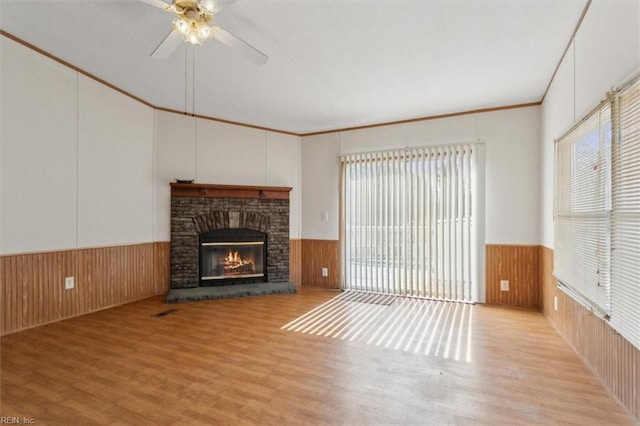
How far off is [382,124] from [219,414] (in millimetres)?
4477

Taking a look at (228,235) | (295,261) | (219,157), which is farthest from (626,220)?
(219,157)

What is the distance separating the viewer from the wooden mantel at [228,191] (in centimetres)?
478

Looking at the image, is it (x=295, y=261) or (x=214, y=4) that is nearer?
(x=214, y=4)

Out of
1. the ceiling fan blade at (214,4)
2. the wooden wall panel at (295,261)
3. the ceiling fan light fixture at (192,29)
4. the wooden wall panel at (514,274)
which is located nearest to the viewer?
the ceiling fan blade at (214,4)

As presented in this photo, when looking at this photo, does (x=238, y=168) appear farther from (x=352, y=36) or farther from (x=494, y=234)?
(x=494, y=234)

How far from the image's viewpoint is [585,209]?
7.95ft

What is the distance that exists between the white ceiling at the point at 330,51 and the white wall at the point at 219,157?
540 millimetres

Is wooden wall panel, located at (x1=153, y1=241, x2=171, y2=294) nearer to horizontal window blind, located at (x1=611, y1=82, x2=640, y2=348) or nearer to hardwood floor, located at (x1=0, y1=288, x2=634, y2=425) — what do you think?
hardwood floor, located at (x1=0, y1=288, x2=634, y2=425)

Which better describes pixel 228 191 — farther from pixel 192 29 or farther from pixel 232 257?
pixel 192 29

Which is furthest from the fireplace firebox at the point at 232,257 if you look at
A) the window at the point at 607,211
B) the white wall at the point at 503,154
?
the window at the point at 607,211

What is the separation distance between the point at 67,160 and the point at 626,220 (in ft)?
16.2

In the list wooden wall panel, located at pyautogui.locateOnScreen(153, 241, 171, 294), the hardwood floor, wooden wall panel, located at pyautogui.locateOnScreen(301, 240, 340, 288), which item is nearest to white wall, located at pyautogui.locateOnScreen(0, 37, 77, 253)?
the hardwood floor

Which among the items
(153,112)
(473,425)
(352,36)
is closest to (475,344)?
(473,425)

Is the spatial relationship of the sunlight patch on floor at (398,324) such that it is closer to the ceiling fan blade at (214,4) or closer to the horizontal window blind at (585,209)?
the horizontal window blind at (585,209)
